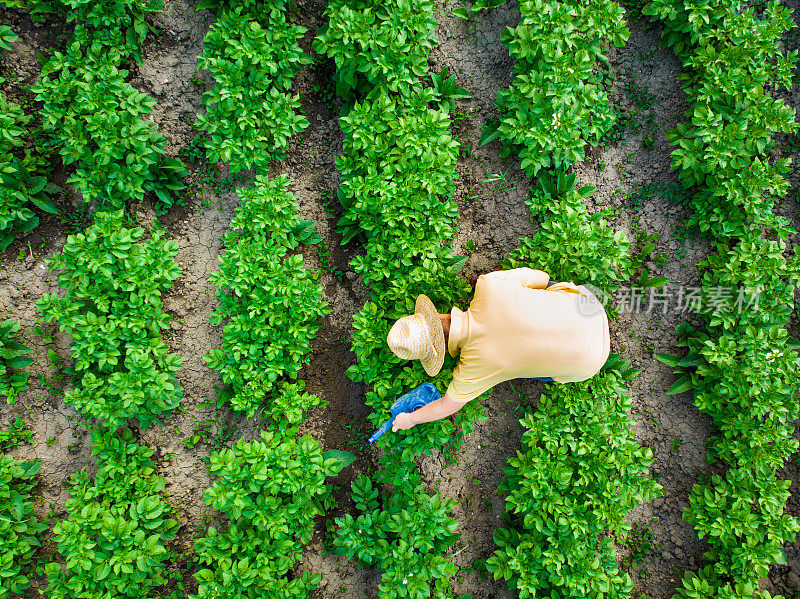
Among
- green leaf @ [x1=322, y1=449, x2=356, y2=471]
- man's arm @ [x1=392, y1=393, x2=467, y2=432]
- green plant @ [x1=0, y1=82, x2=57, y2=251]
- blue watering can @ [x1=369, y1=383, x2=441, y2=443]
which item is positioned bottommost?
green leaf @ [x1=322, y1=449, x2=356, y2=471]

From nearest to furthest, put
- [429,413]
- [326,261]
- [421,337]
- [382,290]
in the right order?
[421,337] < [429,413] < [382,290] < [326,261]

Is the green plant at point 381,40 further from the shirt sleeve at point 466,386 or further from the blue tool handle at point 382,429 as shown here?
the blue tool handle at point 382,429

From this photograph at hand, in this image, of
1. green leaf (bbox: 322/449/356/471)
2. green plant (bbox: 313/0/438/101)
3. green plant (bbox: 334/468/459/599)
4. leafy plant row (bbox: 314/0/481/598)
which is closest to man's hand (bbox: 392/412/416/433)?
leafy plant row (bbox: 314/0/481/598)

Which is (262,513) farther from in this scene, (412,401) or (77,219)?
(77,219)

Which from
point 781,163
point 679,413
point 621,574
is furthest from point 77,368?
point 781,163

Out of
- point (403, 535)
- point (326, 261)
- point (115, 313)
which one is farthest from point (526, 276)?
point (115, 313)

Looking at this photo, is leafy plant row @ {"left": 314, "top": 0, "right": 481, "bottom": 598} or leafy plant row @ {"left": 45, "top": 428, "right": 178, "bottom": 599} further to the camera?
leafy plant row @ {"left": 314, "top": 0, "right": 481, "bottom": 598}

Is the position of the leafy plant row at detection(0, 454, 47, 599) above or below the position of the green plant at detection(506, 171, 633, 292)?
below

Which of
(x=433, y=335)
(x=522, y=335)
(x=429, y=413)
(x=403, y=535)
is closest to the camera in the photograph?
(x=522, y=335)

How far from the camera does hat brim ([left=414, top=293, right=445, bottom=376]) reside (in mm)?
3941

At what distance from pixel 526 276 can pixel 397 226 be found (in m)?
1.40

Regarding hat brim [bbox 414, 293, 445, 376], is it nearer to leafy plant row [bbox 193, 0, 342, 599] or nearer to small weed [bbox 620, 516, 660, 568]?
leafy plant row [bbox 193, 0, 342, 599]

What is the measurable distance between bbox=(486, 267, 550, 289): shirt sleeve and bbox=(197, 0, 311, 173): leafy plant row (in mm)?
2582

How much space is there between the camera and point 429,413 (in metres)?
4.09
